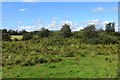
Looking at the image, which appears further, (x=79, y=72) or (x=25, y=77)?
(x=79, y=72)

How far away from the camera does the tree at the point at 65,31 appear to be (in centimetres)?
3366

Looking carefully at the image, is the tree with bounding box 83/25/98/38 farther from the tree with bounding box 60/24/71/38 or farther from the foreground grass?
the foreground grass

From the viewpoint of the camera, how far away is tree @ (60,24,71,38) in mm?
33656

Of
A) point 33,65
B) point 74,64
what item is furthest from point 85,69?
point 33,65

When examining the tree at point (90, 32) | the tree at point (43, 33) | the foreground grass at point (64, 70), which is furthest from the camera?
the tree at point (43, 33)

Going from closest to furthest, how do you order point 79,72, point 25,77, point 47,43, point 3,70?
point 25,77, point 79,72, point 3,70, point 47,43

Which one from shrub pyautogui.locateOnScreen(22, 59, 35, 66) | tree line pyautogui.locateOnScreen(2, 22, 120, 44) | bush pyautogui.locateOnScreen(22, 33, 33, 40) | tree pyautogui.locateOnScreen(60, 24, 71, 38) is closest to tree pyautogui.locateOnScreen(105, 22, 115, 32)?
tree line pyautogui.locateOnScreen(2, 22, 120, 44)

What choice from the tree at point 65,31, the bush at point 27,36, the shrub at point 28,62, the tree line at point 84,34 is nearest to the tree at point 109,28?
the tree line at point 84,34

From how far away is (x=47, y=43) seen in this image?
28469mm

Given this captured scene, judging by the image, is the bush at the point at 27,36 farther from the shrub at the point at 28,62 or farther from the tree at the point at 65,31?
the shrub at the point at 28,62

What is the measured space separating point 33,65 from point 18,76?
3210 millimetres

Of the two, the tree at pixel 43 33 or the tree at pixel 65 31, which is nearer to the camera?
the tree at pixel 65 31

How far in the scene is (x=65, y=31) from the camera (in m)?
34.5

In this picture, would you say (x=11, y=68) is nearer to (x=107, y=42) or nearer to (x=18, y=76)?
(x=18, y=76)
